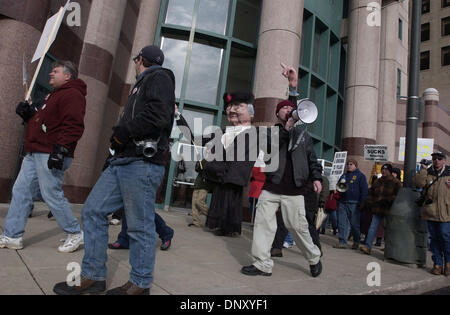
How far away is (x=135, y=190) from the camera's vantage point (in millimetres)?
2398

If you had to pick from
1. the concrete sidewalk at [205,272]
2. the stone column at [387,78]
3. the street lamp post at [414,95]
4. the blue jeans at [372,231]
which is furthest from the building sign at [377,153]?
the stone column at [387,78]

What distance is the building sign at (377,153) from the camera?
1016cm

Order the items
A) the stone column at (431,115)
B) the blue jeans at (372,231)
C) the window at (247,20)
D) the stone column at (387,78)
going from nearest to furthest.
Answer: the blue jeans at (372,231)
the window at (247,20)
the stone column at (387,78)
the stone column at (431,115)

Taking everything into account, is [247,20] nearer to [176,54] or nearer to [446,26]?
[176,54]

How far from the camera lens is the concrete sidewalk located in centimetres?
268

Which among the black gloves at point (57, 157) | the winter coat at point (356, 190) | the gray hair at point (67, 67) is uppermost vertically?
the gray hair at point (67, 67)

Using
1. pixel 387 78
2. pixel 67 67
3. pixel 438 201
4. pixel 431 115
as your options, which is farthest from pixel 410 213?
pixel 431 115

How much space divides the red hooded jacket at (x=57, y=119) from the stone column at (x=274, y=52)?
7052 millimetres

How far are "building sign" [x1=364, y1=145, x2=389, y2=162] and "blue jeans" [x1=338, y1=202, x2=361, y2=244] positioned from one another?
3751 mm

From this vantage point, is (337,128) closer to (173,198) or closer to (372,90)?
(372,90)

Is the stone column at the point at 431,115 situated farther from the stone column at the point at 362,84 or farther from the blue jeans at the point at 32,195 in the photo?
the blue jeans at the point at 32,195

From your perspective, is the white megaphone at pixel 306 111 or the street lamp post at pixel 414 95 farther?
the street lamp post at pixel 414 95
